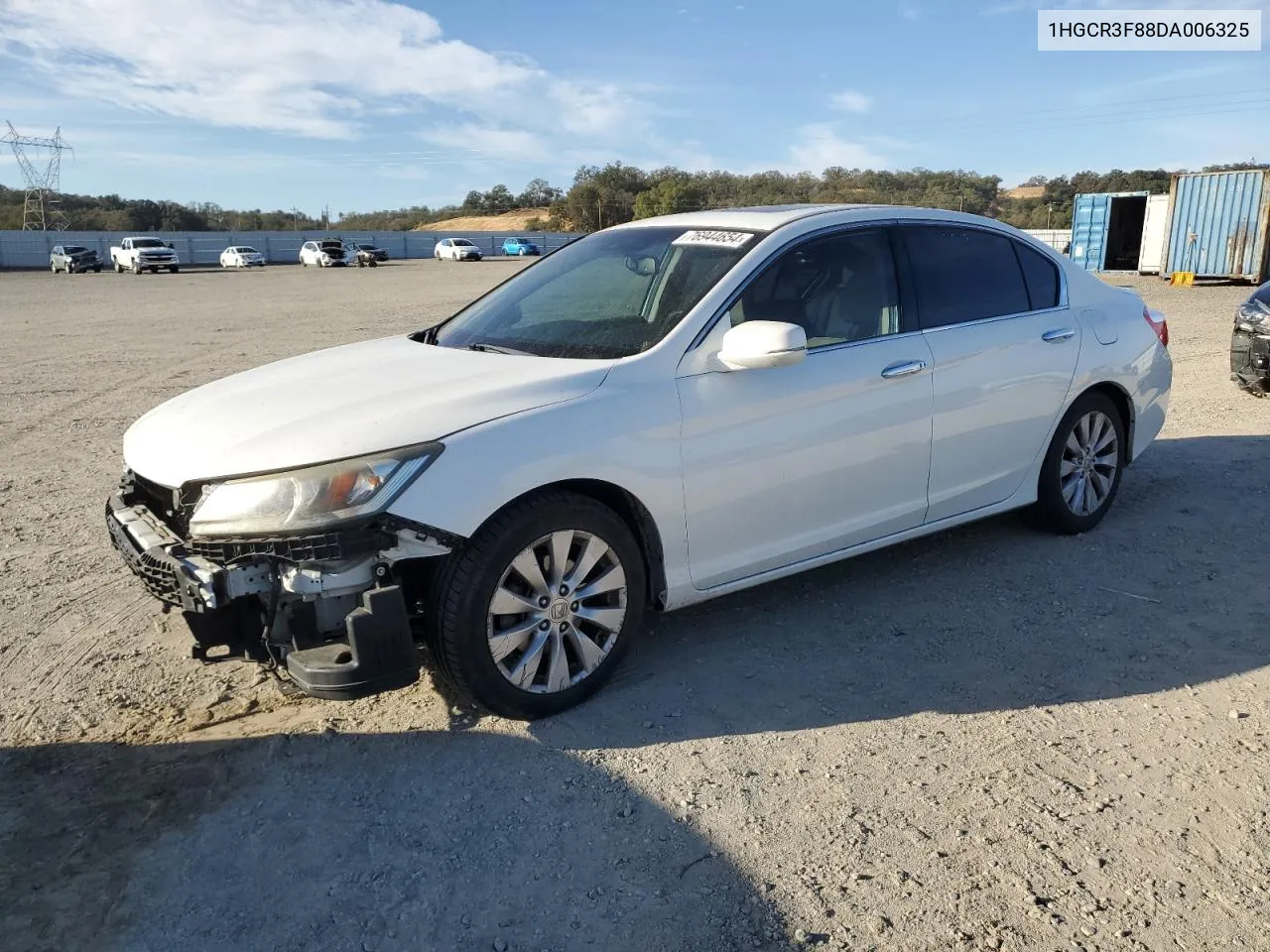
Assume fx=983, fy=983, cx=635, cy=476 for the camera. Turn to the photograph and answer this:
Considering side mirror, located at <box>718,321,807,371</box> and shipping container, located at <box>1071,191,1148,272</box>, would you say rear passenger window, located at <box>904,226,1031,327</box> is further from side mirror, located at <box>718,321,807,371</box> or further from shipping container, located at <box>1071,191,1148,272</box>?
shipping container, located at <box>1071,191,1148,272</box>

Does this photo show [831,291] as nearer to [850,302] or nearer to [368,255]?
[850,302]

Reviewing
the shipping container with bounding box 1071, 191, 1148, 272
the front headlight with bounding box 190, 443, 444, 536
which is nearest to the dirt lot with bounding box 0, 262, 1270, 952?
the front headlight with bounding box 190, 443, 444, 536

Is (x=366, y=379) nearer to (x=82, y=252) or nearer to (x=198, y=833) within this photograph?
(x=198, y=833)

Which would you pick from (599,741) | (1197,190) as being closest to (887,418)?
(599,741)

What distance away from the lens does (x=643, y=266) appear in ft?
13.9

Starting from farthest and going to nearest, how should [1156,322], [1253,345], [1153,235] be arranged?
[1153,235] < [1253,345] < [1156,322]

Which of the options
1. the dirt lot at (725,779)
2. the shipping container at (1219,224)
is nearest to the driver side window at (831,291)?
the dirt lot at (725,779)

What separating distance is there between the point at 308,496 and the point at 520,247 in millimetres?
65911

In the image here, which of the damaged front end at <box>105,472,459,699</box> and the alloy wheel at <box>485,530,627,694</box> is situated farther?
the alloy wheel at <box>485,530,627,694</box>

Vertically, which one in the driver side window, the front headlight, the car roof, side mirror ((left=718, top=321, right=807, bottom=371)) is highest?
the car roof

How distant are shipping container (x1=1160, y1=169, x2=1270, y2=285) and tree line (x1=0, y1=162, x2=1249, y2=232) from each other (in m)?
23.0

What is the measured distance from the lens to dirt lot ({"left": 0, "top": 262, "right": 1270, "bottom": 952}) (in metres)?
2.51

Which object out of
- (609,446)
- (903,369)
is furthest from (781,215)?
(609,446)

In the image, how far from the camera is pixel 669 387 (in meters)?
3.60
